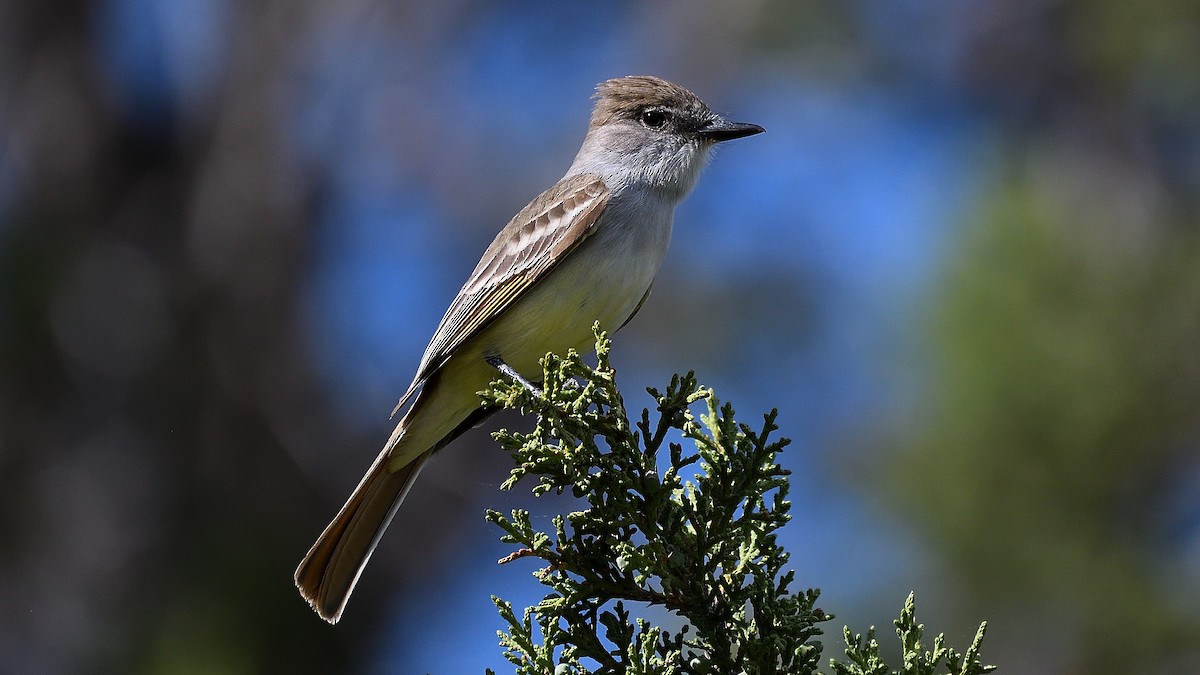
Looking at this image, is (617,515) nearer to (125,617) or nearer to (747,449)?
(747,449)

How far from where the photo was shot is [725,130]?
4871 millimetres

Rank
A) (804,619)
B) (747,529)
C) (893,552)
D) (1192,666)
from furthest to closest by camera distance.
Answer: (893,552)
(1192,666)
(747,529)
(804,619)

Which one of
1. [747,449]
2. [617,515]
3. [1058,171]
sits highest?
[1058,171]

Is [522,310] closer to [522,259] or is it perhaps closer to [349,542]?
[522,259]

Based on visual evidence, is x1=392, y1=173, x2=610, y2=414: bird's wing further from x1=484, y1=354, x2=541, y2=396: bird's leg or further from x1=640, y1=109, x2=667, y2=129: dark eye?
x1=640, y1=109, x2=667, y2=129: dark eye

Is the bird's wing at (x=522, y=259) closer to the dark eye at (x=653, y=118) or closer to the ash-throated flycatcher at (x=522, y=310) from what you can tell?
the ash-throated flycatcher at (x=522, y=310)

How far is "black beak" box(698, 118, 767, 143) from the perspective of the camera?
4809mm

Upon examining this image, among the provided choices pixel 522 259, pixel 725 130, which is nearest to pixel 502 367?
pixel 522 259

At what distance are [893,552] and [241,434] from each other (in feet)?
20.6

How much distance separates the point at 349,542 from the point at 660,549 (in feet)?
5.27

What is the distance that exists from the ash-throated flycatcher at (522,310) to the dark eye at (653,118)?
1.05 ft

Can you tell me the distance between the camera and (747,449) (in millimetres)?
2965

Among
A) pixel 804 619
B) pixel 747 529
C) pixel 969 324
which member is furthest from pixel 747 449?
pixel 969 324

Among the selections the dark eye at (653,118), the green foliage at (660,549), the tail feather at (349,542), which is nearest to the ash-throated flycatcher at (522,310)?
the tail feather at (349,542)
